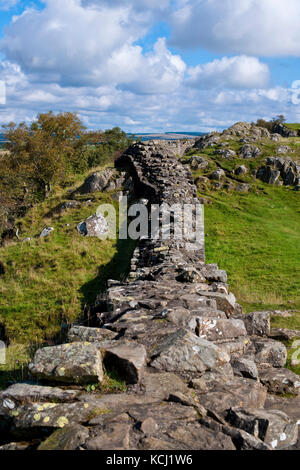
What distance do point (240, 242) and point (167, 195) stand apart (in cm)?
554

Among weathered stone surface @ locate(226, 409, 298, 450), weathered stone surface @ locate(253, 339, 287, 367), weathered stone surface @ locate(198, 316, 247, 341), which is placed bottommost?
weathered stone surface @ locate(253, 339, 287, 367)

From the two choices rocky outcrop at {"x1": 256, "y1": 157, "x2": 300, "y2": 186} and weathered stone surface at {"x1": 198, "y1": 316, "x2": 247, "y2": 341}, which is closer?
weathered stone surface at {"x1": 198, "y1": 316, "x2": 247, "y2": 341}

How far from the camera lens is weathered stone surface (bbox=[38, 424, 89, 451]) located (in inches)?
173

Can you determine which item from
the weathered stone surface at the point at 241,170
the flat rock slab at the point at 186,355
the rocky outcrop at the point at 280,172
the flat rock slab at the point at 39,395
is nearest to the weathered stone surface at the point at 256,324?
the flat rock slab at the point at 186,355

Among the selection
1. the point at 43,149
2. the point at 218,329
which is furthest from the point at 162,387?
the point at 43,149

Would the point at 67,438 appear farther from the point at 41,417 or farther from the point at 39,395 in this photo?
the point at 39,395

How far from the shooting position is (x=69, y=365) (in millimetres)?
5828

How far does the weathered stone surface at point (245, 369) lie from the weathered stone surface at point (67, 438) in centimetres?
354

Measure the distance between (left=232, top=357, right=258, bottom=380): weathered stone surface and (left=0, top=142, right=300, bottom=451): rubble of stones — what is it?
0.02m

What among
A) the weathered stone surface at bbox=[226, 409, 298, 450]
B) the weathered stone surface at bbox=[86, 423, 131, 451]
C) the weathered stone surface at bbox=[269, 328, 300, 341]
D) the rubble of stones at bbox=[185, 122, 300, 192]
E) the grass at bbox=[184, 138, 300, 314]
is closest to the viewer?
the weathered stone surface at bbox=[86, 423, 131, 451]

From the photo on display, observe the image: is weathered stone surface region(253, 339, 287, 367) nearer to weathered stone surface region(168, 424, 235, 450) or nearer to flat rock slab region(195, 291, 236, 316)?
flat rock slab region(195, 291, 236, 316)

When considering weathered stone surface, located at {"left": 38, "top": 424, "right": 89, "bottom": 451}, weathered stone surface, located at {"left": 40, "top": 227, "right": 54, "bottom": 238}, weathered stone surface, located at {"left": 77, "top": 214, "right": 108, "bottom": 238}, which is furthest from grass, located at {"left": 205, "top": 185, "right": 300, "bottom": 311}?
weathered stone surface, located at {"left": 38, "top": 424, "right": 89, "bottom": 451}
